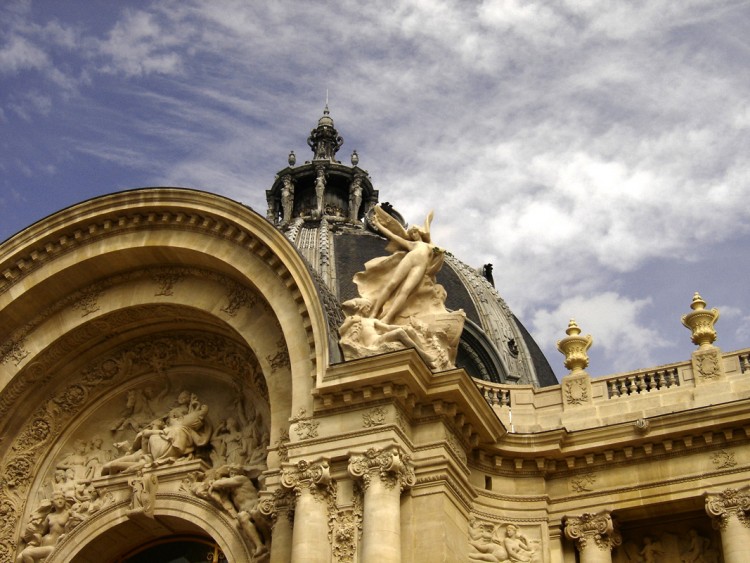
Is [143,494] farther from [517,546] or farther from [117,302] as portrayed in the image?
[517,546]

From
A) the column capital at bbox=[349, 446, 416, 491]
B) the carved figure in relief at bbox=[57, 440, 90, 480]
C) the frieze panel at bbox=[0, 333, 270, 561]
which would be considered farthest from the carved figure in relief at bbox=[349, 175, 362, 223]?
the column capital at bbox=[349, 446, 416, 491]

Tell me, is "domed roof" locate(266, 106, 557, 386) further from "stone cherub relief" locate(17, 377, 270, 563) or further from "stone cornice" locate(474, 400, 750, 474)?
"stone cornice" locate(474, 400, 750, 474)

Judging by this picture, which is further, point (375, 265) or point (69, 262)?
point (69, 262)

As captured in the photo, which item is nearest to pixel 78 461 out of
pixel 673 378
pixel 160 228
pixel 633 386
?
pixel 160 228

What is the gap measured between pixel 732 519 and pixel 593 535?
2.03m

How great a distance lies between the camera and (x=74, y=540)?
19984 millimetres

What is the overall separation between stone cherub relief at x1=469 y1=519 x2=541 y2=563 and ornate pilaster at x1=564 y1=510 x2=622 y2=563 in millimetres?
596

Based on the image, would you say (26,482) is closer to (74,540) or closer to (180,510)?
(74,540)

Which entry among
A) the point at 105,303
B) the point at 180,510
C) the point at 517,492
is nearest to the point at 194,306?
the point at 105,303

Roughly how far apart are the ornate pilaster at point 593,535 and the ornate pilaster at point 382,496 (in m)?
2.90

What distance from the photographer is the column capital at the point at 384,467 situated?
16562 millimetres

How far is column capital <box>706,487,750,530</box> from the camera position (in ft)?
56.5

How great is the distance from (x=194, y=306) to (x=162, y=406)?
2.22 m

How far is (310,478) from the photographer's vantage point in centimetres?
1692
